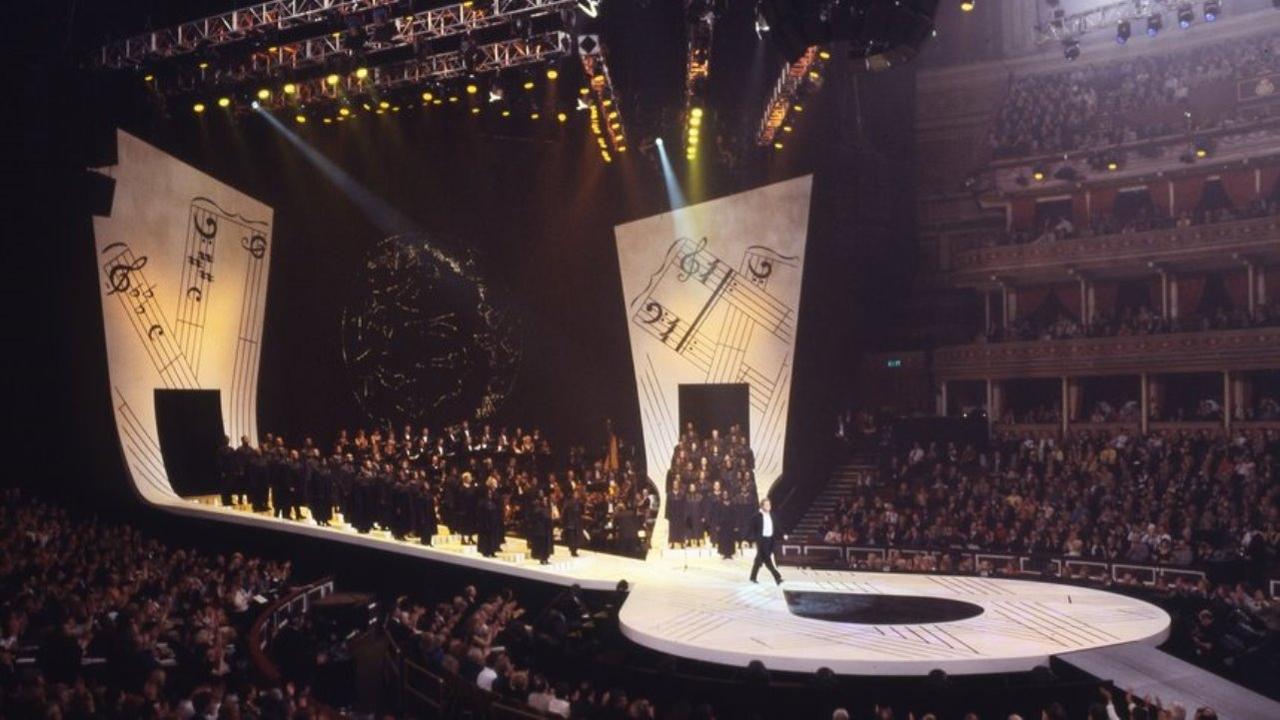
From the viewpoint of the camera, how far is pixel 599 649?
499 inches

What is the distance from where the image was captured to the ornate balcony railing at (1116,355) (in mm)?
24484

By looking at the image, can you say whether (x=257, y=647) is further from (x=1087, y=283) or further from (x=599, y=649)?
(x=1087, y=283)

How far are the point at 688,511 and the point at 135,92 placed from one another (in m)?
11.7

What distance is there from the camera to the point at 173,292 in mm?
22062

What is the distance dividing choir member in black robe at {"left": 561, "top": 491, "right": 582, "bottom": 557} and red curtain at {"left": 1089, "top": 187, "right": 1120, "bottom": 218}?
53.8 ft

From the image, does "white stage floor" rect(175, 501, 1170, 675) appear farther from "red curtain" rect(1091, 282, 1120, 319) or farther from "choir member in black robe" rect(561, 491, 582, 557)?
"red curtain" rect(1091, 282, 1120, 319)

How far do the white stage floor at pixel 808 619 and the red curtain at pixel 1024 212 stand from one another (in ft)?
48.7

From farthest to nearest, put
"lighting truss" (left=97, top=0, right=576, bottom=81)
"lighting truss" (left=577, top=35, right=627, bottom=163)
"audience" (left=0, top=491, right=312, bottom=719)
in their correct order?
"lighting truss" (left=577, top=35, right=627, bottom=163)
"lighting truss" (left=97, top=0, right=576, bottom=81)
"audience" (left=0, top=491, right=312, bottom=719)

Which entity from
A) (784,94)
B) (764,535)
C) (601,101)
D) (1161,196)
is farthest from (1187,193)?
(764,535)

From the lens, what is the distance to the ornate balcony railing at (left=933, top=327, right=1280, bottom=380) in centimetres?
2448

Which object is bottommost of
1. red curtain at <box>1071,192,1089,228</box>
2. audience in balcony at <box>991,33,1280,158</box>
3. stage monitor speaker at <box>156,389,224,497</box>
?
stage monitor speaker at <box>156,389,224,497</box>

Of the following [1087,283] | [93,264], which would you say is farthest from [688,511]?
[1087,283]

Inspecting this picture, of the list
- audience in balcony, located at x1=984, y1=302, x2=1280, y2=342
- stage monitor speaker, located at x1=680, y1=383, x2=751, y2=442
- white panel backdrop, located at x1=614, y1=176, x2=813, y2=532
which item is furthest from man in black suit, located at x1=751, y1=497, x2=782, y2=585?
audience in balcony, located at x1=984, y1=302, x2=1280, y2=342

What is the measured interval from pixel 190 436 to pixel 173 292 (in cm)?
266
